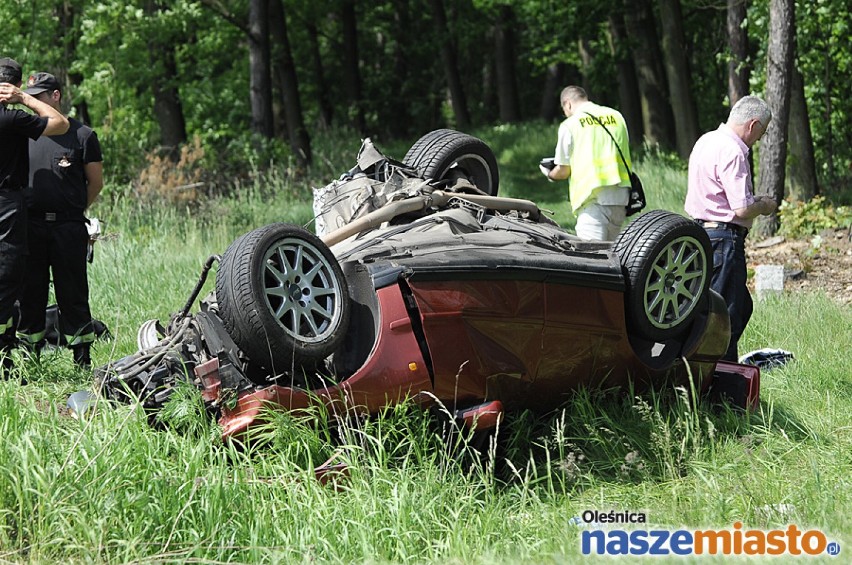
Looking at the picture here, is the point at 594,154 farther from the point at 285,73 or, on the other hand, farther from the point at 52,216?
the point at 285,73

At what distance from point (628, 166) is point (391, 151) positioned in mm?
20014

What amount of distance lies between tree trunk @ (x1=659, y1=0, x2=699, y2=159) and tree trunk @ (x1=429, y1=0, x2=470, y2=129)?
1196cm

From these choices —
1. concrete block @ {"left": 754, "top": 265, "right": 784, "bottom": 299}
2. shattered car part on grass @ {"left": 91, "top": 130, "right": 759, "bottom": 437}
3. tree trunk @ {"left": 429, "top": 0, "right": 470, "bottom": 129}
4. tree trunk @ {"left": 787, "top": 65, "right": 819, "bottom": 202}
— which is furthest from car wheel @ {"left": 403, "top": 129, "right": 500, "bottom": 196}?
tree trunk @ {"left": 429, "top": 0, "right": 470, "bottom": 129}

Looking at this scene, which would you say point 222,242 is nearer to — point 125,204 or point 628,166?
point 125,204

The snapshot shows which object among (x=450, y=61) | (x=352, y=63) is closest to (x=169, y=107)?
(x=352, y=63)

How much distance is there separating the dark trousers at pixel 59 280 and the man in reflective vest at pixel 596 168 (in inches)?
148

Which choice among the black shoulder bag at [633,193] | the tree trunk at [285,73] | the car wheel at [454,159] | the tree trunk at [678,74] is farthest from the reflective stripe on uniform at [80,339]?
the tree trunk at [285,73]

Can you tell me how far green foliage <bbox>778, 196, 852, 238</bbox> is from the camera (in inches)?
496

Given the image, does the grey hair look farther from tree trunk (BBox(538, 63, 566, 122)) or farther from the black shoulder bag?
tree trunk (BBox(538, 63, 566, 122))

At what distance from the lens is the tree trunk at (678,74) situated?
60.9ft

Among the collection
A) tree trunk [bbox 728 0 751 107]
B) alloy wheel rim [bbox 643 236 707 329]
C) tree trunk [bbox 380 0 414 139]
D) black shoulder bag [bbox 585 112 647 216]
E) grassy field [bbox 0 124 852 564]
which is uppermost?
tree trunk [bbox 380 0 414 139]

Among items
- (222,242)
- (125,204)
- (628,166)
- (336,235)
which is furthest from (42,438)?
(125,204)

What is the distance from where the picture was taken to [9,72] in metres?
7.02

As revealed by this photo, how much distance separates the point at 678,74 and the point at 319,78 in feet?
58.5
